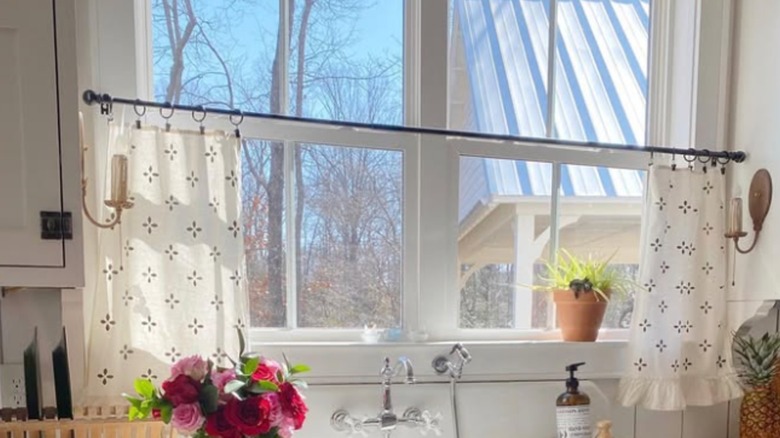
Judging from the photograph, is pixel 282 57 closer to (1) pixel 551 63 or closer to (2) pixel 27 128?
(2) pixel 27 128

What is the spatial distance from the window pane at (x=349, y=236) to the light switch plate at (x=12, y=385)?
0.67 meters

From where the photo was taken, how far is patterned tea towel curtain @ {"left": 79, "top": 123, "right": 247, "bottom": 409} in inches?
49.3

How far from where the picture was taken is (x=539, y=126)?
65.0 inches

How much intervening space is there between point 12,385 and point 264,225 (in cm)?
69

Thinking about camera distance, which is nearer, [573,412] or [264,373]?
[264,373]

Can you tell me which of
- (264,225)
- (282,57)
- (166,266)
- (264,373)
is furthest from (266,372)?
(282,57)

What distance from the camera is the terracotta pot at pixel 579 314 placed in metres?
1.53

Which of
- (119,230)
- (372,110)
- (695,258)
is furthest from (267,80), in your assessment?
(695,258)

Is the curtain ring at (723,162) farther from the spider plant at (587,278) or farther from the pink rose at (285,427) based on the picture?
the pink rose at (285,427)

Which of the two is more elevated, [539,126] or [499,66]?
[499,66]

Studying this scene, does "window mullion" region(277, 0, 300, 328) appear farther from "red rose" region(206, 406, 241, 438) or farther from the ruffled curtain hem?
the ruffled curtain hem

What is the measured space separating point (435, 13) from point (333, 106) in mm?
394

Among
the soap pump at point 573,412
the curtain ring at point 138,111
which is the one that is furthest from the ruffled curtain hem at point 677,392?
the curtain ring at point 138,111

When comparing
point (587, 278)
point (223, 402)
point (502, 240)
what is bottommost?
point (223, 402)
